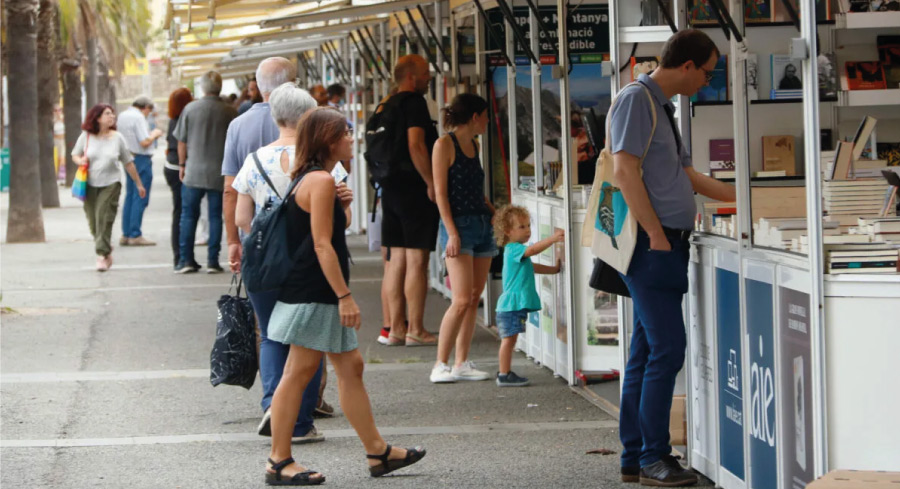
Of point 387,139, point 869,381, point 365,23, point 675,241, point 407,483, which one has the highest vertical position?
point 365,23

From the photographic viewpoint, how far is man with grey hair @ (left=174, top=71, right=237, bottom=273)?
43.4ft

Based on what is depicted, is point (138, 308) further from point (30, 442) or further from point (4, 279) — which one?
point (30, 442)

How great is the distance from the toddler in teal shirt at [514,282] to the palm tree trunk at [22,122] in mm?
11436

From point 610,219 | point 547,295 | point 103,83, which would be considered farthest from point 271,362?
point 103,83

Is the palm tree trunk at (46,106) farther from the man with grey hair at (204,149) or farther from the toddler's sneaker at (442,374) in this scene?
the toddler's sneaker at (442,374)

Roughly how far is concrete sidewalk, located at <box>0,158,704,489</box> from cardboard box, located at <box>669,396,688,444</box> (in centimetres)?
30

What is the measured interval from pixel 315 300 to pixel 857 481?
8.72 feet

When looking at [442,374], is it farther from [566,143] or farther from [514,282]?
[566,143]

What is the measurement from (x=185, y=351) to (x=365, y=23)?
4.93 metres

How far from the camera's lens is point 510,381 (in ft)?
26.3

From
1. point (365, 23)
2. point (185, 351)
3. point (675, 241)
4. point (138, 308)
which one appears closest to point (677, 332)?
point (675, 241)

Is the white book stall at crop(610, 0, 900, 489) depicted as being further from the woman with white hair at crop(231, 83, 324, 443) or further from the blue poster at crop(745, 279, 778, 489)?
the woman with white hair at crop(231, 83, 324, 443)

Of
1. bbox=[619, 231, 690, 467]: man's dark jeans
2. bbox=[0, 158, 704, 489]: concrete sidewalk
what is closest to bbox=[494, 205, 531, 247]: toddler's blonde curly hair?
bbox=[0, 158, 704, 489]: concrete sidewalk

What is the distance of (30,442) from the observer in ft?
22.2
